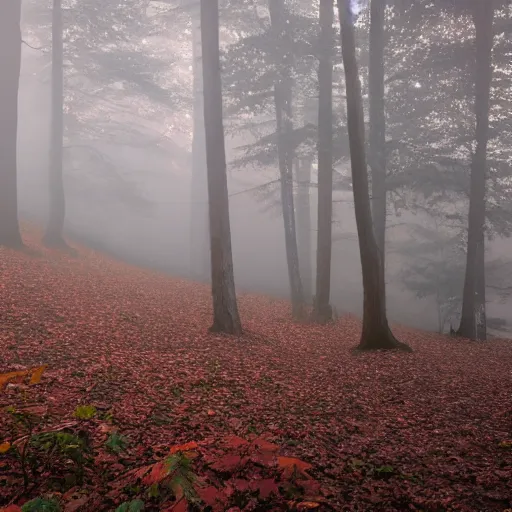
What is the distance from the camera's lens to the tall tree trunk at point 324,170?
1441cm

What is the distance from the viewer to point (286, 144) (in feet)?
51.6

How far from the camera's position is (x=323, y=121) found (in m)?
14.8

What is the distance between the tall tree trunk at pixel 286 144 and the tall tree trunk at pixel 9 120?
Result: 874 cm

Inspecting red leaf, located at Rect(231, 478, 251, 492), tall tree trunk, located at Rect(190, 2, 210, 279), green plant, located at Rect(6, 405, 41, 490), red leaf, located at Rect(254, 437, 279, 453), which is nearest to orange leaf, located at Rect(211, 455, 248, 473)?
red leaf, located at Rect(231, 478, 251, 492)

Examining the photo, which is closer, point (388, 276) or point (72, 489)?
point (72, 489)

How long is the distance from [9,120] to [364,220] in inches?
479

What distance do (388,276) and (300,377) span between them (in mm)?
26308

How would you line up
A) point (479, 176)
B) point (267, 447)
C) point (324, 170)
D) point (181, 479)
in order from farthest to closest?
point (324, 170) < point (479, 176) < point (267, 447) < point (181, 479)

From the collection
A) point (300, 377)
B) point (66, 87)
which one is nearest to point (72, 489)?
point (300, 377)

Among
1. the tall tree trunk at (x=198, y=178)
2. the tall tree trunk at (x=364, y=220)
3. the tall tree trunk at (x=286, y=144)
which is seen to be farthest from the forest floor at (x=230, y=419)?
the tall tree trunk at (x=198, y=178)

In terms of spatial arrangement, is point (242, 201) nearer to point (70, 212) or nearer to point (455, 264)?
point (70, 212)

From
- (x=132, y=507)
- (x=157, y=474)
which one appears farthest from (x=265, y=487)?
(x=132, y=507)

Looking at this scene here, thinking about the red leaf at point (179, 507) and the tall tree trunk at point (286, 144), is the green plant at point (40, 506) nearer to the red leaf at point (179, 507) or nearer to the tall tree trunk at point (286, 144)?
the red leaf at point (179, 507)

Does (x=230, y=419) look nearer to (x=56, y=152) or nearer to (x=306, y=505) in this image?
(x=306, y=505)
